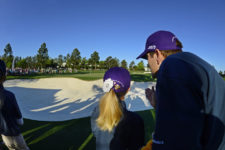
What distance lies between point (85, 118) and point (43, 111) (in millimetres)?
2652

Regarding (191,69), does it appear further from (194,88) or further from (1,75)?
(1,75)

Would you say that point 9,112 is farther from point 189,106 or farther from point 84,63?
point 84,63

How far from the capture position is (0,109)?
8.95 feet

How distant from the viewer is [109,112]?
5.62ft

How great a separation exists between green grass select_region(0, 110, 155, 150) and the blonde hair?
2.51 m

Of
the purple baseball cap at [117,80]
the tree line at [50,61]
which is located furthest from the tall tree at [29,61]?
the purple baseball cap at [117,80]

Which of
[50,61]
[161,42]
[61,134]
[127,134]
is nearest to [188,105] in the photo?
[161,42]

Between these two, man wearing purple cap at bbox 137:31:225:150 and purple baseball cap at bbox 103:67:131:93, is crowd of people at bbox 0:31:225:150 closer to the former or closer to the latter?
man wearing purple cap at bbox 137:31:225:150

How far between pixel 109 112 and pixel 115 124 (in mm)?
163

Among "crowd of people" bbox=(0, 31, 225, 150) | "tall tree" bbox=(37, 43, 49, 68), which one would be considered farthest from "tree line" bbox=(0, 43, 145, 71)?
"crowd of people" bbox=(0, 31, 225, 150)

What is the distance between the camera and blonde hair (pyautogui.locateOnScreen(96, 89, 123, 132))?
5.59 feet

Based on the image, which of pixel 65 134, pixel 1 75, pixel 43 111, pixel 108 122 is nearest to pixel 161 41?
pixel 108 122

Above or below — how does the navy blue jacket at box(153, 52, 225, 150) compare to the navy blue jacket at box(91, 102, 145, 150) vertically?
above

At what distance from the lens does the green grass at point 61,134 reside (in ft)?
12.7
